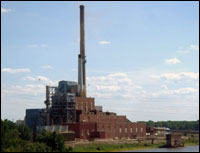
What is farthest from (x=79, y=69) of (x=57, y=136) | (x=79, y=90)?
(x=57, y=136)

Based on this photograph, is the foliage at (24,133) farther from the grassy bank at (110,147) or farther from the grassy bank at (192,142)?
the grassy bank at (192,142)

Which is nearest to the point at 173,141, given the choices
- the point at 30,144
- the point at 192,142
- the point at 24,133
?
the point at 192,142

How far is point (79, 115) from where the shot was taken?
105688 mm

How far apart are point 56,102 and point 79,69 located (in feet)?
38.7

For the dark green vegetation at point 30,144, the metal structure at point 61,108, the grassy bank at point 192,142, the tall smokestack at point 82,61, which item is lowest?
the grassy bank at point 192,142

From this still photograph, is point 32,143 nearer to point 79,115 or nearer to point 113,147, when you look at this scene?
point 113,147

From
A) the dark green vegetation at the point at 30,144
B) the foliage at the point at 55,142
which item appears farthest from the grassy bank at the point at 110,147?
the dark green vegetation at the point at 30,144

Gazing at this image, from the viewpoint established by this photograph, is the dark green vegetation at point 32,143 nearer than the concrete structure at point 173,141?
Yes

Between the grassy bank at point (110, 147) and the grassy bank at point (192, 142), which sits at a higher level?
the grassy bank at point (110, 147)

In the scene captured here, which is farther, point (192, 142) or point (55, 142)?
point (192, 142)

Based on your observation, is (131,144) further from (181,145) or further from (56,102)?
(56,102)

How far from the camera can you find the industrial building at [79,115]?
103 meters

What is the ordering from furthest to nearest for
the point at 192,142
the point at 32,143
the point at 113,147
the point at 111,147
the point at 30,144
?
the point at 192,142 → the point at 113,147 → the point at 111,147 → the point at 32,143 → the point at 30,144

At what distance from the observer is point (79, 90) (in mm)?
112875
